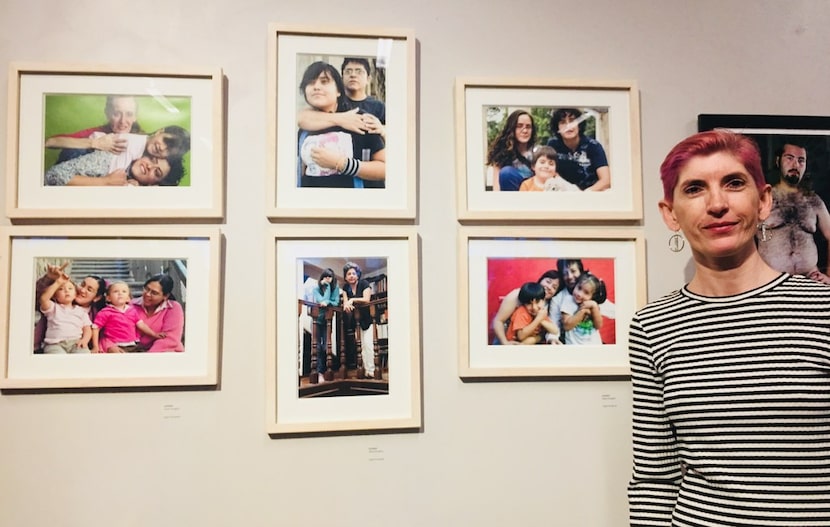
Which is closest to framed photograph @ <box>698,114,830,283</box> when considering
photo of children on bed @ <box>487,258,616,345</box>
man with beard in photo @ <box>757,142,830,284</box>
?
man with beard in photo @ <box>757,142,830,284</box>

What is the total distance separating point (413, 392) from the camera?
1175mm

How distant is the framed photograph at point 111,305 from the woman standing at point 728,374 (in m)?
0.89

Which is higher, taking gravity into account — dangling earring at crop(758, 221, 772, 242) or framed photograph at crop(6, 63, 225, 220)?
framed photograph at crop(6, 63, 225, 220)

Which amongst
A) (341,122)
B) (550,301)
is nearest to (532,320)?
(550,301)

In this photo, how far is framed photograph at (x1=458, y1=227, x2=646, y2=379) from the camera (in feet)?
3.96

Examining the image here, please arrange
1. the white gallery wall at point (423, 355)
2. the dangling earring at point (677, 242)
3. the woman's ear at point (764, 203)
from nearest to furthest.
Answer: the woman's ear at point (764, 203) → the white gallery wall at point (423, 355) → the dangling earring at point (677, 242)

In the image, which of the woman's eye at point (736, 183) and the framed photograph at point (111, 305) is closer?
the woman's eye at point (736, 183)

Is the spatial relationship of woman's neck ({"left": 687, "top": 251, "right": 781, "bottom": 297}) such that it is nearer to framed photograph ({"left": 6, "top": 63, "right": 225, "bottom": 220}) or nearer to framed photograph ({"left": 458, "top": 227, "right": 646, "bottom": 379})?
framed photograph ({"left": 458, "top": 227, "right": 646, "bottom": 379})

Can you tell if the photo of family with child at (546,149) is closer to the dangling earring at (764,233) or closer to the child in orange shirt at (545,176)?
the child in orange shirt at (545,176)

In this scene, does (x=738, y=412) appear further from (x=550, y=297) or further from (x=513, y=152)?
(x=513, y=152)

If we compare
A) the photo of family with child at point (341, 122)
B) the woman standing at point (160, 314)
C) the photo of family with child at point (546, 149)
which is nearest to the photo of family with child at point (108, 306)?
the woman standing at point (160, 314)

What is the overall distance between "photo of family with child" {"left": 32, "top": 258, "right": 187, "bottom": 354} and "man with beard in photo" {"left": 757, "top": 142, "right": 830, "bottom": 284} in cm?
130

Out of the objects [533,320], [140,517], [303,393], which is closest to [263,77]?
[303,393]

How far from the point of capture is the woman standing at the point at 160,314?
115 centimetres
